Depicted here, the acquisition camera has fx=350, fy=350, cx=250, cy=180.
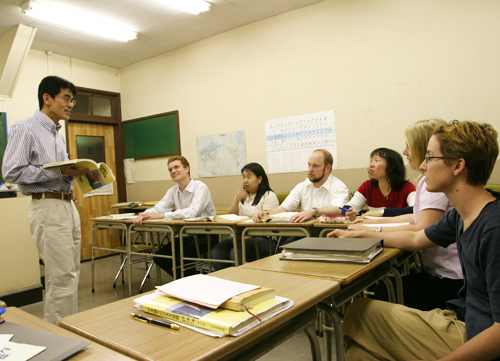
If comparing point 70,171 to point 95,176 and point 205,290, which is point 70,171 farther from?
point 205,290

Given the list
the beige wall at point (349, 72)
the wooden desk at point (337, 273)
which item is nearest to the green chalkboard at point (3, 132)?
the beige wall at point (349, 72)

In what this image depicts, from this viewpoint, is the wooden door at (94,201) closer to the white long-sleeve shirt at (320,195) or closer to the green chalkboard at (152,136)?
the green chalkboard at (152,136)

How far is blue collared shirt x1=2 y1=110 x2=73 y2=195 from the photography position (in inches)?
86.0

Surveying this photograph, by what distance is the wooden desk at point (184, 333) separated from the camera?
0.69 metres

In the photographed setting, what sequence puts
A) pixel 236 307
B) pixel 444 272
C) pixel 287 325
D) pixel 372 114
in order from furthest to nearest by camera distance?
pixel 372 114
pixel 444 272
pixel 287 325
pixel 236 307

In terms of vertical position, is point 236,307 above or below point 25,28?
below

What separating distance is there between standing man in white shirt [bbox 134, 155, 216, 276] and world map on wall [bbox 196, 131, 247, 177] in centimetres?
132

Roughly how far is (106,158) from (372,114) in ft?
14.7

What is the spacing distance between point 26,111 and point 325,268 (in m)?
5.14

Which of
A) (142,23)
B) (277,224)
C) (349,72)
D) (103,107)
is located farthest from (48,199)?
(103,107)

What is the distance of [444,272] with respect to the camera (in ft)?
5.12

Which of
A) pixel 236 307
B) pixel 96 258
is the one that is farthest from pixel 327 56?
pixel 96 258

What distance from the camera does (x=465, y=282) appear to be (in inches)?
43.8

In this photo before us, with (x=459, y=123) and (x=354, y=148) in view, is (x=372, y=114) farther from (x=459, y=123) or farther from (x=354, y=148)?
(x=459, y=123)
